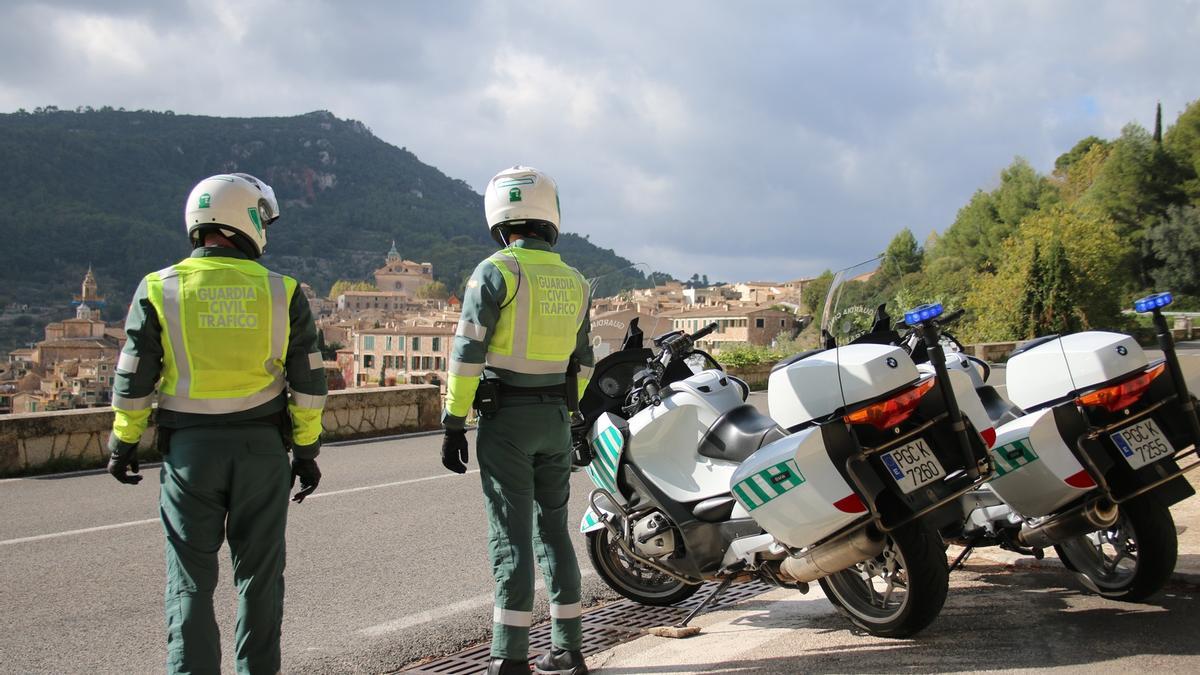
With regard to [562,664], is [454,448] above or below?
above

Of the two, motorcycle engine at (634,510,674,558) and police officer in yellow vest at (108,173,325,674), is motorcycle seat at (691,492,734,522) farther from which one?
police officer in yellow vest at (108,173,325,674)

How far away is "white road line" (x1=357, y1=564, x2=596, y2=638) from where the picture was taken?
4398mm

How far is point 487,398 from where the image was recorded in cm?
366

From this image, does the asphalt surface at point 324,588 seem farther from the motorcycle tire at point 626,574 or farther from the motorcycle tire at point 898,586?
the motorcycle tire at point 626,574

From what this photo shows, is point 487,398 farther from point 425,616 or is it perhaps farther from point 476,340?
point 425,616

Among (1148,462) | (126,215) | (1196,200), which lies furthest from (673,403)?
(126,215)

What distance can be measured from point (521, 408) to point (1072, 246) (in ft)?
132

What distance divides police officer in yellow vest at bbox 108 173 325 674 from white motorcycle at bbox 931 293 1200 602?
2.76 m

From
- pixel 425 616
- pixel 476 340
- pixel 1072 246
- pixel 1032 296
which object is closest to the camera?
pixel 476 340

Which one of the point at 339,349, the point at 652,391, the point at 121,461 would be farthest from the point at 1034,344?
the point at 339,349

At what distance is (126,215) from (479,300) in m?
206

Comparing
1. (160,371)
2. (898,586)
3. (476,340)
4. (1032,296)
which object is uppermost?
(1032,296)

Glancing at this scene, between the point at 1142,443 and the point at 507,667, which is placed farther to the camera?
the point at 1142,443

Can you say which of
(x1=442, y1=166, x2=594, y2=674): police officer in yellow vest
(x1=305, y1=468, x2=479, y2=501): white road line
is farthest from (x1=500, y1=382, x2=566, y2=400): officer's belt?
(x1=305, y1=468, x2=479, y2=501): white road line
